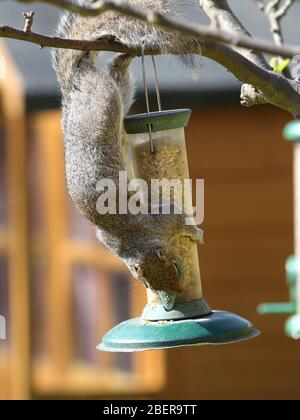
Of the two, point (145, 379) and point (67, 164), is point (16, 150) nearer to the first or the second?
point (145, 379)

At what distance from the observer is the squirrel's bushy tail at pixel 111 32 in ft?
6.45

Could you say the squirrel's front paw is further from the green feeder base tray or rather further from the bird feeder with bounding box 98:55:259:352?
the green feeder base tray

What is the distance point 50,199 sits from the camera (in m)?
4.89

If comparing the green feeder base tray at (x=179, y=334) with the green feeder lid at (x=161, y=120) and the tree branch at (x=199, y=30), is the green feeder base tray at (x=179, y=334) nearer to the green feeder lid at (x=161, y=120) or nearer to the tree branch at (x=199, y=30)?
the green feeder lid at (x=161, y=120)

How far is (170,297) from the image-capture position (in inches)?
83.4

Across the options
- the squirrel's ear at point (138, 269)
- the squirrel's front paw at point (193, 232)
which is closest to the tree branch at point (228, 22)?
the squirrel's front paw at point (193, 232)

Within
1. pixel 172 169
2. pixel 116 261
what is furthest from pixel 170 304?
pixel 116 261

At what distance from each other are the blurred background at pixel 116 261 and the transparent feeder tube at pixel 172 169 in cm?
187

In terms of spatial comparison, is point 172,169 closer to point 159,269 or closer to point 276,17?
point 159,269

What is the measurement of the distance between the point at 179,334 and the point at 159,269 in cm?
33

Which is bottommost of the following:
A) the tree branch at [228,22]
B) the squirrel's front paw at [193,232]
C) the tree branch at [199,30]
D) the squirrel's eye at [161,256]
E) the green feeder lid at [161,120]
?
the squirrel's eye at [161,256]

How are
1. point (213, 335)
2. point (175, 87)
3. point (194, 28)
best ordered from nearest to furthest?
point (194, 28) < point (213, 335) < point (175, 87)

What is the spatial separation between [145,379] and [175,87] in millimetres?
1426
